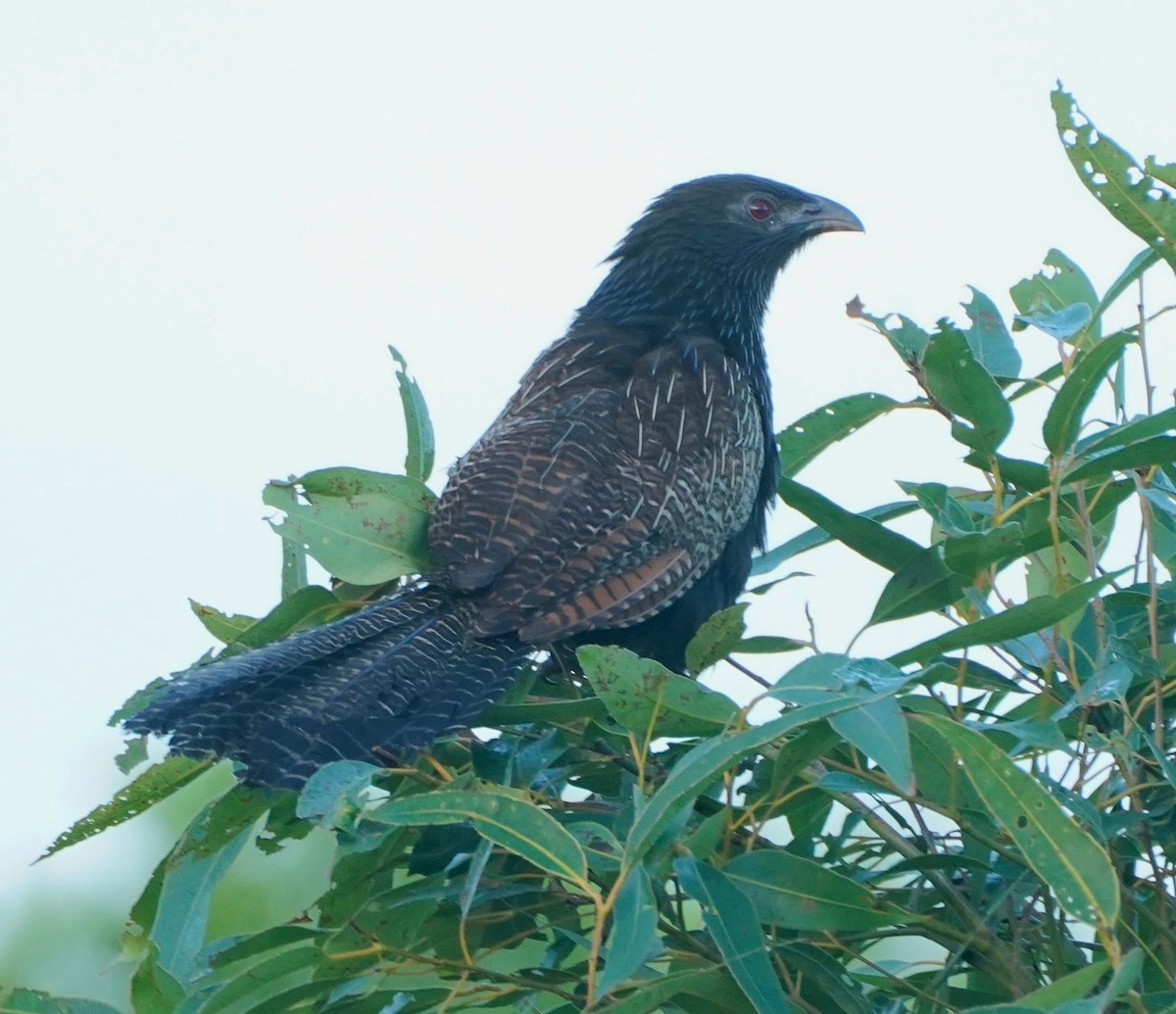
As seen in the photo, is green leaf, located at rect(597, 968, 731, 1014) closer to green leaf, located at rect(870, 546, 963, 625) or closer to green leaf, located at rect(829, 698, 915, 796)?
green leaf, located at rect(829, 698, 915, 796)

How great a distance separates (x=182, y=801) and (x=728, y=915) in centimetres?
1204

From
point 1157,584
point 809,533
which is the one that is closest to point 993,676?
point 1157,584

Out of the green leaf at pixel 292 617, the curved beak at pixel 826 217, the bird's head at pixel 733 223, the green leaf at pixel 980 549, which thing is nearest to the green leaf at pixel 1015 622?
the green leaf at pixel 980 549

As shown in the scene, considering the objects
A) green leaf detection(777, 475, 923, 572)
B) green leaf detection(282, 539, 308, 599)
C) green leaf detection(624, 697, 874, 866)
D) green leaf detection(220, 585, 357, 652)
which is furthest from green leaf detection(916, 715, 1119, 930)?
green leaf detection(282, 539, 308, 599)

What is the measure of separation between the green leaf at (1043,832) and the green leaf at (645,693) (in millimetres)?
257

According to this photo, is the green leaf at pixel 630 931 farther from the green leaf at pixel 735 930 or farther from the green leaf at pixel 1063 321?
the green leaf at pixel 1063 321

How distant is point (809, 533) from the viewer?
2.48 metres

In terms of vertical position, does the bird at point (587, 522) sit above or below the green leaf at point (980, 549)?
above

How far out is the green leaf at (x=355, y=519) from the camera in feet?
7.07

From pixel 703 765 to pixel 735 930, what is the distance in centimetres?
26

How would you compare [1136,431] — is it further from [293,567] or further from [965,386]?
[293,567]

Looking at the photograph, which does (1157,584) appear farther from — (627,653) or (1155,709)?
(627,653)

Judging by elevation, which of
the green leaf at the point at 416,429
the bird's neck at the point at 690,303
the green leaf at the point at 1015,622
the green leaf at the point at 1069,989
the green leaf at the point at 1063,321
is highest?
the bird's neck at the point at 690,303

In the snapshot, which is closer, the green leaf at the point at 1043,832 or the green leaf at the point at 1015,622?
the green leaf at the point at 1043,832
